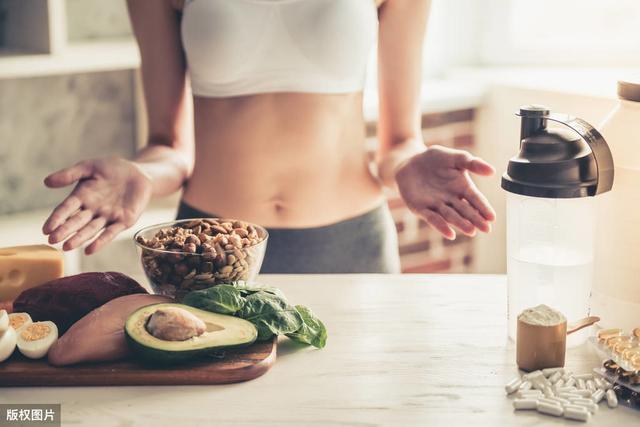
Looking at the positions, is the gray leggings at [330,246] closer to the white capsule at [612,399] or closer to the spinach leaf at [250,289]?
the spinach leaf at [250,289]

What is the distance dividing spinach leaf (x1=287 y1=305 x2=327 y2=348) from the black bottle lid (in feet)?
1.04

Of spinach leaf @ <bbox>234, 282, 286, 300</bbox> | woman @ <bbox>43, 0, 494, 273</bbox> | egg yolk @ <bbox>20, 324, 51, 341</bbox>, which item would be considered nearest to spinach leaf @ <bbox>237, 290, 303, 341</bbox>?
spinach leaf @ <bbox>234, 282, 286, 300</bbox>

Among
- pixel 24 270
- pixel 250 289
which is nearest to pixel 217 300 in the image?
pixel 250 289

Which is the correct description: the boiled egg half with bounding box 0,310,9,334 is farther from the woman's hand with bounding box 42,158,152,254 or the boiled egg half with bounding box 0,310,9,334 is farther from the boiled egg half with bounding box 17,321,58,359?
the woman's hand with bounding box 42,158,152,254

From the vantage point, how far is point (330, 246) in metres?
1.69

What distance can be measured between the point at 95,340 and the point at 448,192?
1.85ft

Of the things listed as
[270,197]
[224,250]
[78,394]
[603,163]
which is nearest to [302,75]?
[270,197]

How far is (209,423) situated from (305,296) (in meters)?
0.43

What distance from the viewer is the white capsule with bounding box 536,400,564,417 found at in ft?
3.21

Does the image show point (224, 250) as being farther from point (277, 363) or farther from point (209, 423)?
point (209, 423)

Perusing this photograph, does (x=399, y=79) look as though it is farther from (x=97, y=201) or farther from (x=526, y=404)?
(x=526, y=404)

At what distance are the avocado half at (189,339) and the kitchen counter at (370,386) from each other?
0.04m

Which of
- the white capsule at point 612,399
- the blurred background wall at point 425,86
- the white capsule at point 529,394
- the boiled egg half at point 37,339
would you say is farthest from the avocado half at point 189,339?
the blurred background wall at point 425,86

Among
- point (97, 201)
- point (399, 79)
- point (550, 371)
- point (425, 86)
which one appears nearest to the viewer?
point (550, 371)
